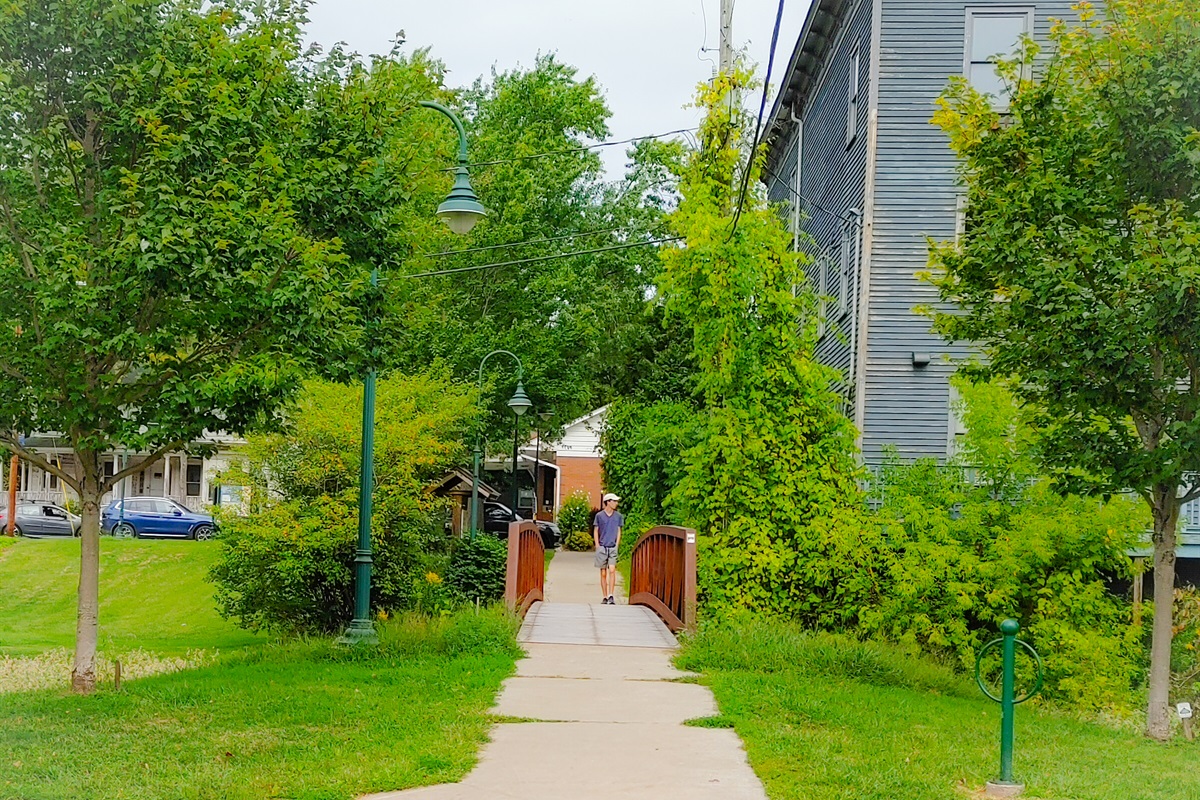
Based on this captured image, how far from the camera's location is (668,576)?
1872 cm

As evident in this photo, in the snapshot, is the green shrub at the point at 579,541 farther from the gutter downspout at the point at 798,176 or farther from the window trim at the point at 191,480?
the gutter downspout at the point at 798,176

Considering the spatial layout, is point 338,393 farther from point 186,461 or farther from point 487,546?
point 186,461

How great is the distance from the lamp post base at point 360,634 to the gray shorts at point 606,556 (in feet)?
21.2

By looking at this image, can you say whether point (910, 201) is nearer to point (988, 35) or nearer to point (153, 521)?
point (988, 35)

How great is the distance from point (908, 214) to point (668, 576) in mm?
8071

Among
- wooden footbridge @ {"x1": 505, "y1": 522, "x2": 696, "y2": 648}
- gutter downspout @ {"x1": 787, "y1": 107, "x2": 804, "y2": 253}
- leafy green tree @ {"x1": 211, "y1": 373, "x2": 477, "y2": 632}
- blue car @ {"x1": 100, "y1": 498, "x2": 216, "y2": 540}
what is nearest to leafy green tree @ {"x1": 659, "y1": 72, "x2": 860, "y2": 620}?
wooden footbridge @ {"x1": 505, "y1": 522, "x2": 696, "y2": 648}

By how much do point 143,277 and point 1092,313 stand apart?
805cm

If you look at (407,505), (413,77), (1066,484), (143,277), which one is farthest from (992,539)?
(143,277)

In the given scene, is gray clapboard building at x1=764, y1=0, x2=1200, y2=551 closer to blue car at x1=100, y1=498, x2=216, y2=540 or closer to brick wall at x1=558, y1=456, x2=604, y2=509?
blue car at x1=100, y1=498, x2=216, y2=540

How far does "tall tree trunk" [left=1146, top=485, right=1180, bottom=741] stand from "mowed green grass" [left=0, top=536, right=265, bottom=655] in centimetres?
1700

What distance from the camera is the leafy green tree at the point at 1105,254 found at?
11.5m

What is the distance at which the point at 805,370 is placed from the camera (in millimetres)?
18641

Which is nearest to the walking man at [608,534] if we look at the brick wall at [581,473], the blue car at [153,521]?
the blue car at [153,521]

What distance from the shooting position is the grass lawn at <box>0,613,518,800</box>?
7.55 meters
